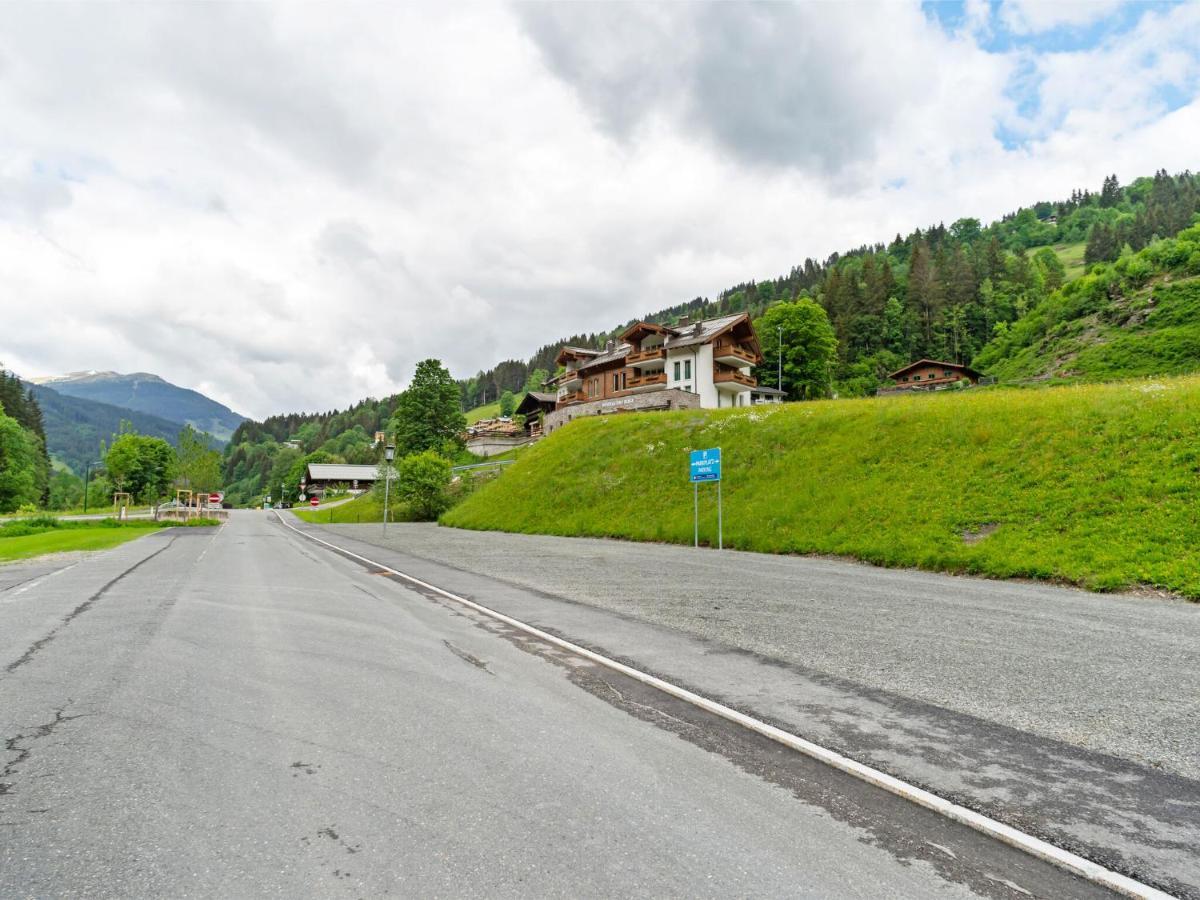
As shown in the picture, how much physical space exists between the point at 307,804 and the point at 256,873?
29.5 inches

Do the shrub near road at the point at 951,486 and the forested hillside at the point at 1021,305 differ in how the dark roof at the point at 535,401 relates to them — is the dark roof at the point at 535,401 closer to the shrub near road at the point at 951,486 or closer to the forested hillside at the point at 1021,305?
the forested hillside at the point at 1021,305

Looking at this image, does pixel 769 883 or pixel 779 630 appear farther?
pixel 779 630

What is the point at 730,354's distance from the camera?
5475 cm

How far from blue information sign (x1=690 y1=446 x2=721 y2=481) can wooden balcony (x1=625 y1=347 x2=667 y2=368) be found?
3706 centimetres

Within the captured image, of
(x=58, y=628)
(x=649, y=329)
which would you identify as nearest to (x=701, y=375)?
(x=649, y=329)

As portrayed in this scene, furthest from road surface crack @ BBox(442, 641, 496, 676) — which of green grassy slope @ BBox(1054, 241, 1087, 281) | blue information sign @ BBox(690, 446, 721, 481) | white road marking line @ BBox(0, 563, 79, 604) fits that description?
Result: green grassy slope @ BBox(1054, 241, 1087, 281)

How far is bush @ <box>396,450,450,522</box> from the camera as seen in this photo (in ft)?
155

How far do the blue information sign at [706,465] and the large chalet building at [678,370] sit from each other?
28889 mm

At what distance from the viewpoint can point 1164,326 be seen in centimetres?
5806

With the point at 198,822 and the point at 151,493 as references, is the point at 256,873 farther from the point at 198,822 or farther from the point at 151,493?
the point at 151,493

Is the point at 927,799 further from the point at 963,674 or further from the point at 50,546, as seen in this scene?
the point at 50,546

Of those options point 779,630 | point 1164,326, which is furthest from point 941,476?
point 1164,326

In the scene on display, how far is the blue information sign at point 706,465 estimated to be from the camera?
21453mm

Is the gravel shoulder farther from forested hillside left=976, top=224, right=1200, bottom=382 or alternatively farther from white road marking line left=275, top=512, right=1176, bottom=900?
forested hillside left=976, top=224, right=1200, bottom=382
